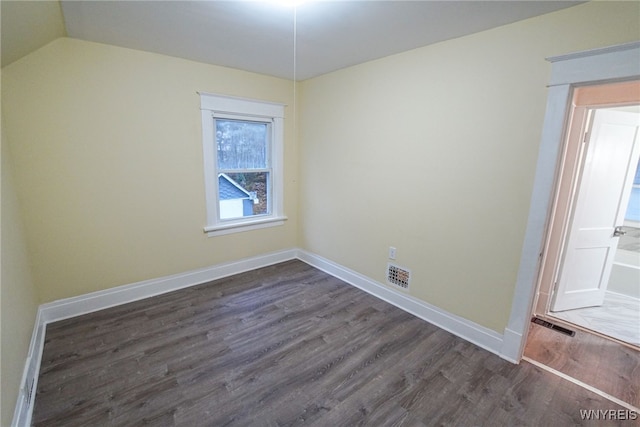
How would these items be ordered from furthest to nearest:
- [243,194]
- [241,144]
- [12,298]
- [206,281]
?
[243,194] → [241,144] → [206,281] → [12,298]

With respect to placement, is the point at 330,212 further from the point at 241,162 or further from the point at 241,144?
the point at 241,144

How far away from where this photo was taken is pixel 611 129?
2.63 m

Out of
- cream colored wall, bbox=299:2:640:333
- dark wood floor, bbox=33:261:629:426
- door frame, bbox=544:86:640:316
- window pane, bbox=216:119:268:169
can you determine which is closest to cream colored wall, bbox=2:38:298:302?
window pane, bbox=216:119:268:169

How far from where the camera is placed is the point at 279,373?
2.01 metres

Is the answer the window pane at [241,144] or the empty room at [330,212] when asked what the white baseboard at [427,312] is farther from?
the window pane at [241,144]

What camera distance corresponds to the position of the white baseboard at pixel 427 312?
226cm

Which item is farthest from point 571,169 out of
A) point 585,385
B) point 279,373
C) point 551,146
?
point 279,373

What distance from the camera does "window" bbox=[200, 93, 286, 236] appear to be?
3154 millimetres

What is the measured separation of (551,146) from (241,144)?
299 cm

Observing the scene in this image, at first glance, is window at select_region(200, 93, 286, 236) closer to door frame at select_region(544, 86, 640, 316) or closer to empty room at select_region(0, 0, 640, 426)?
empty room at select_region(0, 0, 640, 426)

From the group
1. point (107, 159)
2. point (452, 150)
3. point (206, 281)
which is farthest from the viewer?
point (206, 281)

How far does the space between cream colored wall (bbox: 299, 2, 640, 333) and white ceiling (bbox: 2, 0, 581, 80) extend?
176 mm

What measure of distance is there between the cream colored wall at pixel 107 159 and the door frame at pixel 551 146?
9.35ft

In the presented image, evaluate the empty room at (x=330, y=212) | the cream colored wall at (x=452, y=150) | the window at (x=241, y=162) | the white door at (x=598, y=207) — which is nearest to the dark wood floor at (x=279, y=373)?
the empty room at (x=330, y=212)
